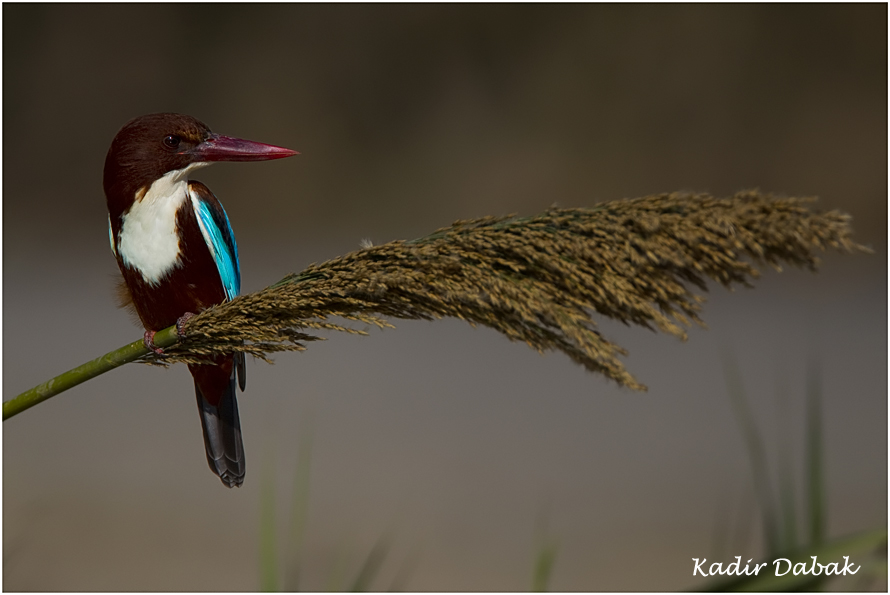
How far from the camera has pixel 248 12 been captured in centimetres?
341

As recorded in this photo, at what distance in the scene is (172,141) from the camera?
28.3 inches

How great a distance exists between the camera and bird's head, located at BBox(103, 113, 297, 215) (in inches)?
28.0

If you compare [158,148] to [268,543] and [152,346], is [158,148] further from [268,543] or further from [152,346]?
[268,543]

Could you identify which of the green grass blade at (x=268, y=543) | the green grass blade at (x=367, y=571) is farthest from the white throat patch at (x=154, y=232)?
the green grass blade at (x=367, y=571)

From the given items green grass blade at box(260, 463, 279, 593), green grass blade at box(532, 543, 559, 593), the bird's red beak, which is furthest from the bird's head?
green grass blade at box(532, 543, 559, 593)

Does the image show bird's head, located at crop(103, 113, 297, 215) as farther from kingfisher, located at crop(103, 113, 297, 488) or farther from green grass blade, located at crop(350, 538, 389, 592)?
green grass blade, located at crop(350, 538, 389, 592)

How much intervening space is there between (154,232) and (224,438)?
203 mm

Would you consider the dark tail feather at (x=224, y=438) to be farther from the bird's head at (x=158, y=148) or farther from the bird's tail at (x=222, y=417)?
the bird's head at (x=158, y=148)

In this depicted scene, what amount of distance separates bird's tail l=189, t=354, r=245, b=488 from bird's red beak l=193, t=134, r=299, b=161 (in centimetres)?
19

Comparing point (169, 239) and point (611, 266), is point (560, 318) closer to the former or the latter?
point (611, 266)

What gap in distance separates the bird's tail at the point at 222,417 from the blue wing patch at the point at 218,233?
75 millimetres

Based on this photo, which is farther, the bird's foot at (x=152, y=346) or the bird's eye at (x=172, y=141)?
the bird's eye at (x=172, y=141)

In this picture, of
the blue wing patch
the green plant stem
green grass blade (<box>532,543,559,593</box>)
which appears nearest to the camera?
the green plant stem

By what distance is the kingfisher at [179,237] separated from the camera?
2.34ft
